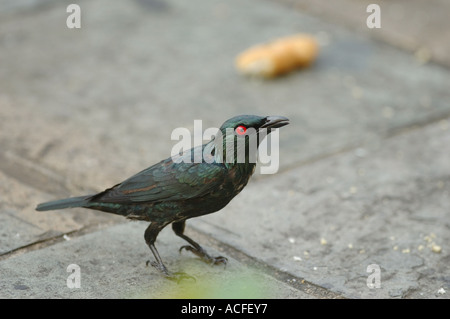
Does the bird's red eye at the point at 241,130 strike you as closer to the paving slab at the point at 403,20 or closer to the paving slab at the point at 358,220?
the paving slab at the point at 358,220

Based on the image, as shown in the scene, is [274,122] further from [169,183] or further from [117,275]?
[117,275]

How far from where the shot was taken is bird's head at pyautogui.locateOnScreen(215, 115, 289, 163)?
3496mm

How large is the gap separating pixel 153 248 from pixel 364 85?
3026 millimetres

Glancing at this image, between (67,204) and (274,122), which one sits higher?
(274,122)

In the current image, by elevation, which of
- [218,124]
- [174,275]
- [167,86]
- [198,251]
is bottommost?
[174,275]

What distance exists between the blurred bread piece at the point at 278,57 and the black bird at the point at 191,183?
2.64 metres

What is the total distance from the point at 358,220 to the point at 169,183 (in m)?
1.35

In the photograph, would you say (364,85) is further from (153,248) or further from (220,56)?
(153,248)

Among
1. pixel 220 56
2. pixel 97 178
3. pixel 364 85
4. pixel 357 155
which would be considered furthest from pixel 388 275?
pixel 220 56

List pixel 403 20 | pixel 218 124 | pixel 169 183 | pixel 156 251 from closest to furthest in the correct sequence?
1. pixel 169 183
2. pixel 156 251
3. pixel 218 124
4. pixel 403 20

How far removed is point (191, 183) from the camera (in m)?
3.59

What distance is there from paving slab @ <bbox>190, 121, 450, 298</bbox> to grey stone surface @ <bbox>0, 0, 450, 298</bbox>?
0.01 meters

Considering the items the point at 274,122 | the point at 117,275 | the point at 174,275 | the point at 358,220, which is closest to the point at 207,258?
the point at 174,275

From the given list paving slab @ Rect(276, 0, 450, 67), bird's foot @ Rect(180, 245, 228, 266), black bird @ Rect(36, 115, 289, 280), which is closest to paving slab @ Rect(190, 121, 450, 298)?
bird's foot @ Rect(180, 245, 228, 266)
